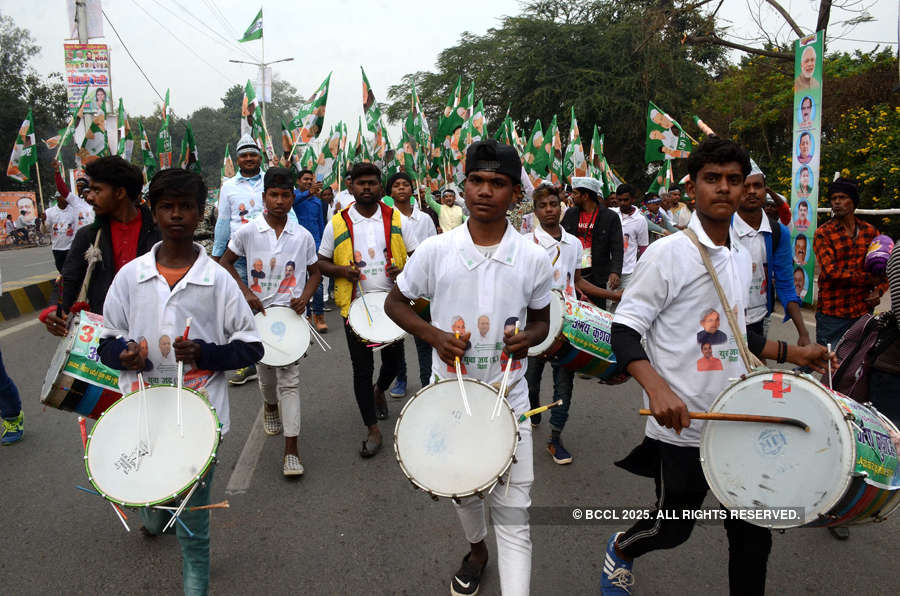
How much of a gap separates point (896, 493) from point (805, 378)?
505mm

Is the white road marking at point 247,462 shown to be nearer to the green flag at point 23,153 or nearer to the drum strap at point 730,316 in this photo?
the drum strap at point 730,316

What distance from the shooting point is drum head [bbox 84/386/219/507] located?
2098 millimetres

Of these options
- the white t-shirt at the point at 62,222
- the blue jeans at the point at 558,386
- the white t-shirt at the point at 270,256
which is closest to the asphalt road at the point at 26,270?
the white t-shirt at the point at 62,222

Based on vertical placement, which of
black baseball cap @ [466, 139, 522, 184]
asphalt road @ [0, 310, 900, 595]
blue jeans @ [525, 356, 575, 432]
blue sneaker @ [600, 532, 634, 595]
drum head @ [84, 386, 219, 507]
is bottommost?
asphalt road @ [0, 310, 900, 595]

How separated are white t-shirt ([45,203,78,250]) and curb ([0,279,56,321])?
1.46m

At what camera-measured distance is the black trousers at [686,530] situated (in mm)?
2244

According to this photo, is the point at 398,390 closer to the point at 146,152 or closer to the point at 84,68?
the point at 146,152

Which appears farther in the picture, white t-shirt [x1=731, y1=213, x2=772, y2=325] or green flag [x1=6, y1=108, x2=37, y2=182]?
green flag [x1=6, y1=108, x2=37, y2=182]

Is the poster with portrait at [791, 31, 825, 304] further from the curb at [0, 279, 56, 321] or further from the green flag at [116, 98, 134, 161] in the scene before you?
the curb at [0, 279, 56, 321]

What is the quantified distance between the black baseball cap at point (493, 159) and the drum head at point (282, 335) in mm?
2159

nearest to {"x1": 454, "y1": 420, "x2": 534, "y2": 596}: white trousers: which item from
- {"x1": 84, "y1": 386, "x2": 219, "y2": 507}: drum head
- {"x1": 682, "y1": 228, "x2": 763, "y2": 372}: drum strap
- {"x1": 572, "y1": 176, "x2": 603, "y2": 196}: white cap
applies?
{"x1": 682, "y1": 228, "x2": 763, "y2": 372}: drum strap

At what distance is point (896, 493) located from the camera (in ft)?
6.53

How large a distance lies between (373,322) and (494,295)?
200cm

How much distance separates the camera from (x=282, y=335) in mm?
4156
